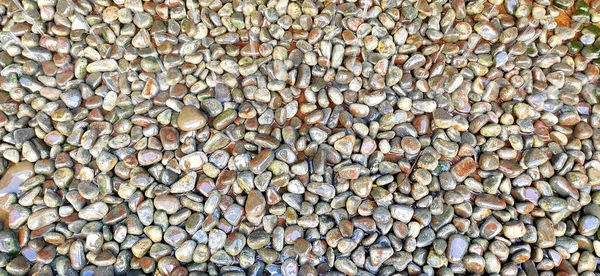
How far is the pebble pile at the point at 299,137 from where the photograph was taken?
1.65 m

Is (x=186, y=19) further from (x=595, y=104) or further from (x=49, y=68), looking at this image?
(x=595, y=104)

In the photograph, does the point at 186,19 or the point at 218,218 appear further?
the point at 186,19

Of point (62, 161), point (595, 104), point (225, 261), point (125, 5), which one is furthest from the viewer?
point (125, 5)

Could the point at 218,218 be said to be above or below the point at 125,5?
below

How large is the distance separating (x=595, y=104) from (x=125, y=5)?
221cm

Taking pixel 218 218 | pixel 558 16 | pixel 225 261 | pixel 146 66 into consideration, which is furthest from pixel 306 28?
pixel 558 16

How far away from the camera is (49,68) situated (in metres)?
1.98

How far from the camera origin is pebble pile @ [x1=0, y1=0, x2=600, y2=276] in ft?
5.42

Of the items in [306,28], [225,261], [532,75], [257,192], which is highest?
[306,28]

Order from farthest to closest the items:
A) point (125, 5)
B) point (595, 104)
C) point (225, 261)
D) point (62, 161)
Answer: point (125, 5) < point (595, 104) < point (62, 161) < point (225, 261)

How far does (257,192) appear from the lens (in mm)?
1714

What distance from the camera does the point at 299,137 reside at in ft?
5.98

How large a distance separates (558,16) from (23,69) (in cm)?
253

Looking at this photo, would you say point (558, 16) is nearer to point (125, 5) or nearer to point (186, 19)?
point (186, 19)
